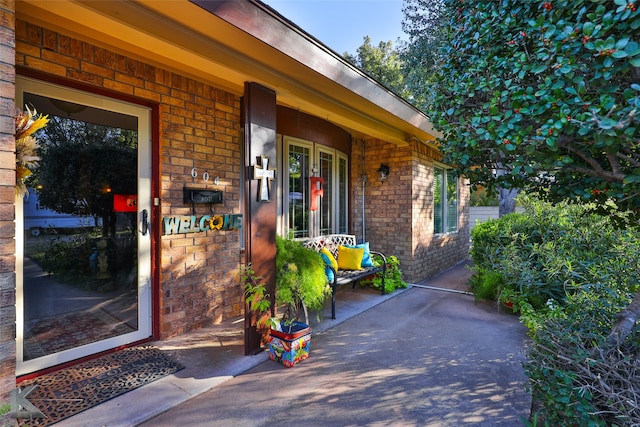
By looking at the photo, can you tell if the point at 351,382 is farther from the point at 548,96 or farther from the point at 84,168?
the point at 84,168

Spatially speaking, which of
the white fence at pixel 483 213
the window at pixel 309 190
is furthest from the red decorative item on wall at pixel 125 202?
the white fence at pixel 483 213

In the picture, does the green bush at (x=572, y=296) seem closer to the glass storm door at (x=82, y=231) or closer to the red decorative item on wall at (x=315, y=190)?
the red decorative item on wall at (x=315, y=190)

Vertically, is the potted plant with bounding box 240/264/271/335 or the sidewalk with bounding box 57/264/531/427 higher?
the potted plant with bounding box 240/264/271/335

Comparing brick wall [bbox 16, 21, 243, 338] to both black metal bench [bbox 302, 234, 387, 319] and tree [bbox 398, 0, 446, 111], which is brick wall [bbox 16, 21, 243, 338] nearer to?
black metal bench [bbox 302, 234, 387, 319]

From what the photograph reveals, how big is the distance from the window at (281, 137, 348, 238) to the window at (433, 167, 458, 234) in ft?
6.83

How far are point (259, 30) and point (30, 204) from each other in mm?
2236

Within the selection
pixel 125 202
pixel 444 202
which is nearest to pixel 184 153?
pixel 125 202

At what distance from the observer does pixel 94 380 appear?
8.22ft

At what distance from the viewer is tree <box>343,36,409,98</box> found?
12023 millimetres

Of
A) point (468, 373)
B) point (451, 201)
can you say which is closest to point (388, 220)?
point (451, 201)

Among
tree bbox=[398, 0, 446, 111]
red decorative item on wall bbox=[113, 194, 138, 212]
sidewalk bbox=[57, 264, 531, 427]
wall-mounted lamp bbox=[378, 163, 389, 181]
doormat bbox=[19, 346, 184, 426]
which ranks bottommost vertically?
sidewalk bbox=[57, 264, 531, 427]

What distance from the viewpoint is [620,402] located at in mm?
1468

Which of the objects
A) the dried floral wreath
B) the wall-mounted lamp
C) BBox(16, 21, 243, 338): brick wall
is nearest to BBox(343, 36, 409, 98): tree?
the wall-mounted lamp

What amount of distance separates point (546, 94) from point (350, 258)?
3.63 metres
